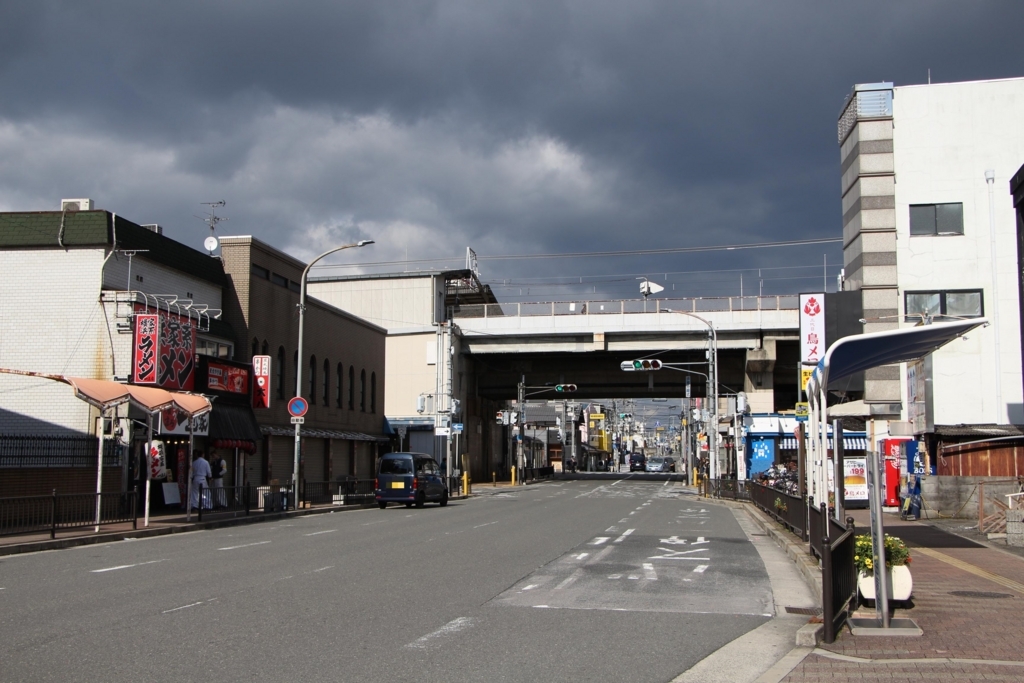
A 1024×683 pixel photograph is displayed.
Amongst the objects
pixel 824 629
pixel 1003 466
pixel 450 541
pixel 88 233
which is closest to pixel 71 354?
pixel 88 233

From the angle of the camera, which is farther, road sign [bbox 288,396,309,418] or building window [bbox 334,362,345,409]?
building window [bbox 334,362,345,409]

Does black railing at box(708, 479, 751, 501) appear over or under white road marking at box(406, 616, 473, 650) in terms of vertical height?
under

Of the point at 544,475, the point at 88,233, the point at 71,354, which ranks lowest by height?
the point at 544,475

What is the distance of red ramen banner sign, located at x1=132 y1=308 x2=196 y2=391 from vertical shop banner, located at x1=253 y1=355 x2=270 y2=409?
611 centimetres

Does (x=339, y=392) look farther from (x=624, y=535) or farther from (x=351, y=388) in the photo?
(x=624, y=535)

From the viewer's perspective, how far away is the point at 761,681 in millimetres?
7414

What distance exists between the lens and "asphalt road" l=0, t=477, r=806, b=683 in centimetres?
780


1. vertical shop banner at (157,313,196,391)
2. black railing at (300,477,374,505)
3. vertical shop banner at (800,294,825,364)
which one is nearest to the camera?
vertical shop banner at (157,313,196,391)

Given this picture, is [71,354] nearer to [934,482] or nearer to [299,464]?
[299,464]

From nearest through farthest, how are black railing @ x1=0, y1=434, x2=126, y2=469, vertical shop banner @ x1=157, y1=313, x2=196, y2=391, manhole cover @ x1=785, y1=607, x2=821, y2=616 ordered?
manhole cover @ x1=785, y1=607, x2=821, y2=616 < black railing @ x1=0, y1=434, x2=126, y2=469 < vertical shop banner @ x1=157, y1=313, x2=196, y2=391

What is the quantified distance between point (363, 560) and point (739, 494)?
89.2 feet

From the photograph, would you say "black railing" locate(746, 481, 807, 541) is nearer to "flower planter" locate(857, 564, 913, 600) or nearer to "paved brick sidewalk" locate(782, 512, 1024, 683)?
"paved brick sidewalk" locate(782, 512, 1024, 683)

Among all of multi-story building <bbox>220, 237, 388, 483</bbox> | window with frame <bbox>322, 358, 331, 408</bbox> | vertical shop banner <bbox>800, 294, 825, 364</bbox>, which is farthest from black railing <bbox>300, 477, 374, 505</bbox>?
vertical shop banner <bbox>800, 294, 825, 364</bbox>

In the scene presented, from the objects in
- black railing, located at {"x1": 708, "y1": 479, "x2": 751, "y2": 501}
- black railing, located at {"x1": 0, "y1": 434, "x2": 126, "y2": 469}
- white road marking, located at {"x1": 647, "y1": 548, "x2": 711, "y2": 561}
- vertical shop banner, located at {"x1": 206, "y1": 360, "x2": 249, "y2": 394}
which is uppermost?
vertical shop banner, located at {"x1": 206, "y1": 360, "x2": 249, "y2": 394}
